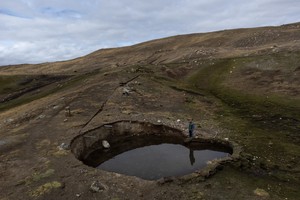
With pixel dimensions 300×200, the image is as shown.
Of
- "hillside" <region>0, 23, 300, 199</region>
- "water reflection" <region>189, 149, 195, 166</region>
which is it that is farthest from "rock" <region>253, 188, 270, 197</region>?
"water reflection" <region>189, 149, 195, 166</region>

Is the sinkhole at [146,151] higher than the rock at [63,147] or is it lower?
lower

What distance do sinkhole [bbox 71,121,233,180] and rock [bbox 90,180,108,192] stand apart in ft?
16.5

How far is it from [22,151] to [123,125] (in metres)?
11.7

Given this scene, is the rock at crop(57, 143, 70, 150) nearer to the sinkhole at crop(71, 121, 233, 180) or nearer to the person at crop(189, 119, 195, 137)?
the sinkhole at crop(71, 121, 233, 180)

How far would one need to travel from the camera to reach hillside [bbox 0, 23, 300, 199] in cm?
2244

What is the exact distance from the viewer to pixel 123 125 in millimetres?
37375

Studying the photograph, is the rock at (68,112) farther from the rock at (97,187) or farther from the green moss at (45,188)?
the rock at (97,187)

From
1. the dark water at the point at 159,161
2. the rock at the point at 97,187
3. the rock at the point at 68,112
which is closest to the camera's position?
the rock at the point at 97,187

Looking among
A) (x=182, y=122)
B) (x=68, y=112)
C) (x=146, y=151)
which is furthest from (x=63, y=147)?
(x=182, y=122)

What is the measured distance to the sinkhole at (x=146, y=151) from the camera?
2852 cm

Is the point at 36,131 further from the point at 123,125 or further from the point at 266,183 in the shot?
the point at 266,183

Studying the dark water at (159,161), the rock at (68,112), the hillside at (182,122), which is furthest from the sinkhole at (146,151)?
the rock at (68,112)

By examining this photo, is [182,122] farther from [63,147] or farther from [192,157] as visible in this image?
[63,147]

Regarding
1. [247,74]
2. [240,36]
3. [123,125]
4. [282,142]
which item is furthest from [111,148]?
[240,36]
